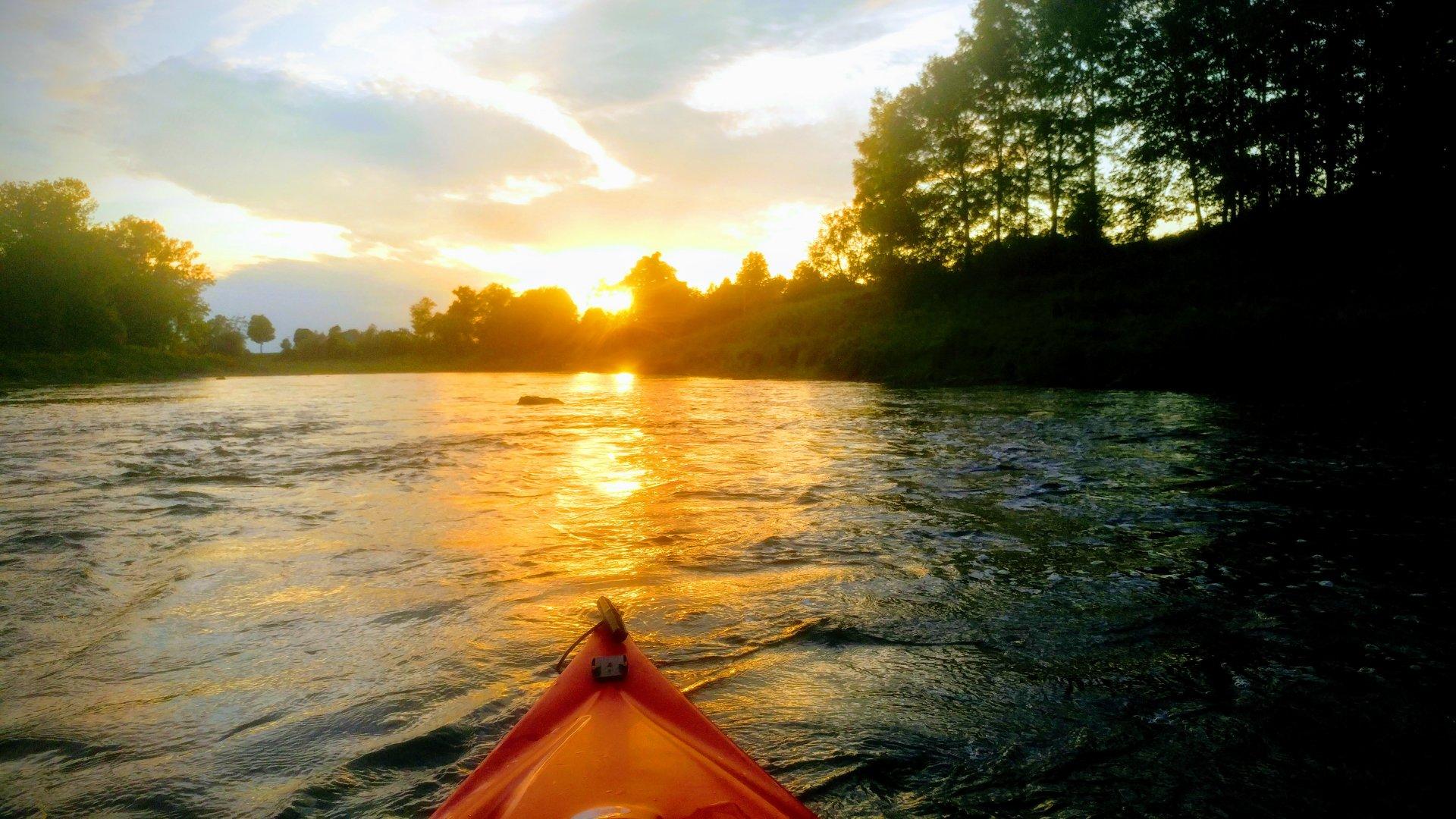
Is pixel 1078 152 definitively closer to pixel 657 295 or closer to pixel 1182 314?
pixel 1182 314

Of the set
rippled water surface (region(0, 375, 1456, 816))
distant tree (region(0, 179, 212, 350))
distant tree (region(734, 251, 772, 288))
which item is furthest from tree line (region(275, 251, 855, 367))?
rippled water surface (region(0, 375, 1456, 816))

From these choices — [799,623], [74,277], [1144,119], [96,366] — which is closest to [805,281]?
[1144,119]

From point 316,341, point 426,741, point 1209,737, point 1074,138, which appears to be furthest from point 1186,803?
point 316,341

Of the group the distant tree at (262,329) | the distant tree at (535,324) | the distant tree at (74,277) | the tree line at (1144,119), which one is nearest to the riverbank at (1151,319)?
the tree line at (1144,119)

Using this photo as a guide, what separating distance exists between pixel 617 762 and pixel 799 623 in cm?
216

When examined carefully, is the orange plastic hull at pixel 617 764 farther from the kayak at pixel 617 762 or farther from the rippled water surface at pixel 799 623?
the rippled water surface at pixel 799 623

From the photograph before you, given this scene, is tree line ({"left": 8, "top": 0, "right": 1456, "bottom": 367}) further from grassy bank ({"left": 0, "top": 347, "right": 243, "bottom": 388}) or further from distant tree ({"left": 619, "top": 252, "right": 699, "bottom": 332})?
distant tree ({"left": 619, "top": 252, "right": 699, "bottom": 332})

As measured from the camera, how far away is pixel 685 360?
46.2m

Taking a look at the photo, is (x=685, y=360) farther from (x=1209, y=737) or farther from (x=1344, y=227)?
(x=1209, y=737)

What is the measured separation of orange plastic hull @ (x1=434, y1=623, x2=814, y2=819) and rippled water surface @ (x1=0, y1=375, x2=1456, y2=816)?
1.67 feet

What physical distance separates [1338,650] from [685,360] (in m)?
43.5

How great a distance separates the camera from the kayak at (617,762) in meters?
1.59

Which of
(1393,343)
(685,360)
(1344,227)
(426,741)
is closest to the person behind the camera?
(426,741)

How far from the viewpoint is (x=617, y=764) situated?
1.76 m
